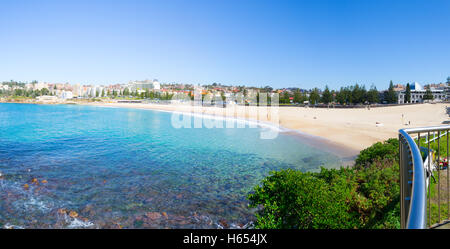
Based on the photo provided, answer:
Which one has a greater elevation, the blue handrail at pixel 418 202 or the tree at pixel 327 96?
the tree at pixel 327 96

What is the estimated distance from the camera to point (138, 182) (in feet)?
32.9

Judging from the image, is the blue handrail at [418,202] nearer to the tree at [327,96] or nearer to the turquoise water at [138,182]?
the turquoise water at [138,182]

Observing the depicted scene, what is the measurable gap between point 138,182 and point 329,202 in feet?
24.2

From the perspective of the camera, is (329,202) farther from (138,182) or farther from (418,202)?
(138,182)

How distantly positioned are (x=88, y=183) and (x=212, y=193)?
4.83 m

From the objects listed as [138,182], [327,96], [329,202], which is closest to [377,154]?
[329,202]

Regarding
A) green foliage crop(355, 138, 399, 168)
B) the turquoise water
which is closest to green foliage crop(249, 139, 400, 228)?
the turquoise water

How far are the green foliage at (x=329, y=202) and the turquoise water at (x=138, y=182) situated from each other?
1.56 metres

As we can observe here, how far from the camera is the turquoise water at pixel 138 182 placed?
23.0ft

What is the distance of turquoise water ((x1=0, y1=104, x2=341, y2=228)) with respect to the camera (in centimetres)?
702

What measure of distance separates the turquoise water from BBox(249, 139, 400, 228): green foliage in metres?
1.56

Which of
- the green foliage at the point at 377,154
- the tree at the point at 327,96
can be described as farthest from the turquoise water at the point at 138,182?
the tree at the point at 327,96

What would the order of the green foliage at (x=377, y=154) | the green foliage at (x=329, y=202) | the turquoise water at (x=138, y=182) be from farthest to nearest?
the green foliage at (x=377, y=154)
the turquoise water at (x=138, y=182)
the green foliage at (x=329, y=202)
